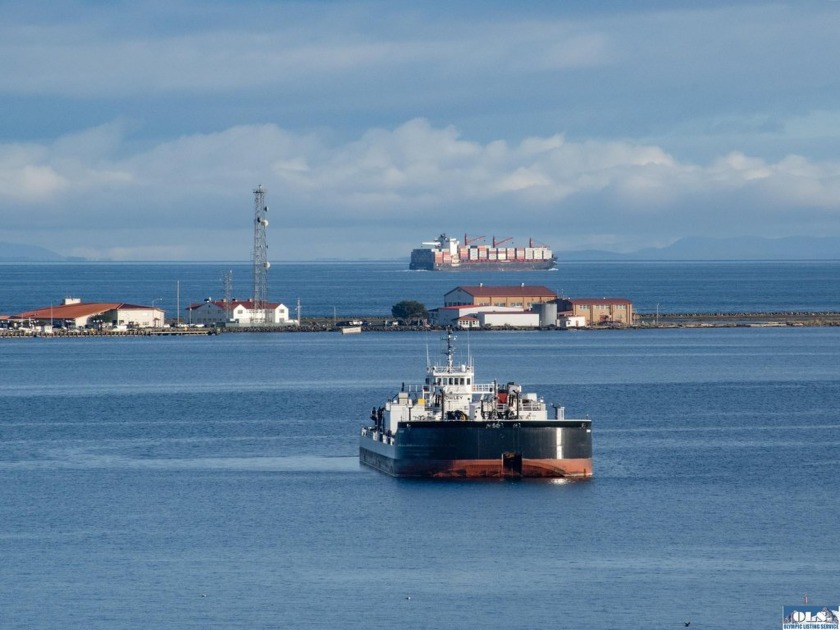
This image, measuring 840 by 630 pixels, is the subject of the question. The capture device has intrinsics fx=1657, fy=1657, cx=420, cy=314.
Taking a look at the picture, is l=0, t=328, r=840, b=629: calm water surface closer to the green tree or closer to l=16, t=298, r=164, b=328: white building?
l=16, t=298, r=164, b=328: white building

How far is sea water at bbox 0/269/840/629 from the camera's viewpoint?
104 feet

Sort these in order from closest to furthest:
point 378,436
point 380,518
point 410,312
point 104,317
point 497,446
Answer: point 380,518
point 497,446
point 378,436
point 104,317
point 410,312

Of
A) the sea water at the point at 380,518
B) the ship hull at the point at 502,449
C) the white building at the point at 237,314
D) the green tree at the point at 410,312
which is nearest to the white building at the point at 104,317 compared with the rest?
the white building at the point at 237,314

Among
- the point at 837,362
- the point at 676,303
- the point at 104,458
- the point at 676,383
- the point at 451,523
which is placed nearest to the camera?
the point at 451,523

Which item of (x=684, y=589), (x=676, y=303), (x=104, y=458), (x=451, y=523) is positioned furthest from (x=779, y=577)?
(x=676, y=303)

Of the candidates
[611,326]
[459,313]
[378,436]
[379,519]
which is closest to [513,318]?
[459,313]

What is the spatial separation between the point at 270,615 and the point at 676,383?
53.9 meters

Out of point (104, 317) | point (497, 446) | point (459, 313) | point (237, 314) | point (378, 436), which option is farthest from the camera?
point (237, 314)

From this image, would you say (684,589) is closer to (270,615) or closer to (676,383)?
(270,615)

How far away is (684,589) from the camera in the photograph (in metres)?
32.5

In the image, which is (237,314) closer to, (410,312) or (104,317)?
(104,317)

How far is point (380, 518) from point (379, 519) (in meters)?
0.13

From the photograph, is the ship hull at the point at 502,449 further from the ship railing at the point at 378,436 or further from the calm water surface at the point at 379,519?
the ship railing at the point at 378,436

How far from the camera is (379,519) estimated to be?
40.6m
